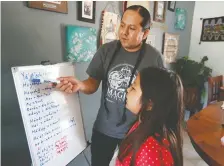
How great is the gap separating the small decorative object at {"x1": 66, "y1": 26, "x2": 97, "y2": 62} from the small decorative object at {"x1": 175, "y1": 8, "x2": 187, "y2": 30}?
1700 millimetres

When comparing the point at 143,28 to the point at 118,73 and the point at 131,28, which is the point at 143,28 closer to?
the point at 131,28

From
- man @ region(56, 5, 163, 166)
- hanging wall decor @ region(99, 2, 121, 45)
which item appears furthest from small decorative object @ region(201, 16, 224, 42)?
man @ region(56, 5, 163, 166)

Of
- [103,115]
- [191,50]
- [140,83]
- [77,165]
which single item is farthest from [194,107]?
[140,83]

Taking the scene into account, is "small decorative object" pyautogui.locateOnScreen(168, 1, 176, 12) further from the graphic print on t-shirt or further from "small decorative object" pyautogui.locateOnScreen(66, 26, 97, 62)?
the graphic print on t-shirt

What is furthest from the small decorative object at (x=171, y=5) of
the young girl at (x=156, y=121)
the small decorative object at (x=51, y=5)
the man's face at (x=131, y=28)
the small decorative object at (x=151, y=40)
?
the young girl at (x=156, y=121)

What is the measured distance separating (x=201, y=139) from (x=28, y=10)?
4.24ft

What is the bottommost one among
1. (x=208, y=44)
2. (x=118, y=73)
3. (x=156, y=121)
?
(x=156, y=121)

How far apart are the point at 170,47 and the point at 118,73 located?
1.95m

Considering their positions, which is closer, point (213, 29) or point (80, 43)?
point (80, 43)

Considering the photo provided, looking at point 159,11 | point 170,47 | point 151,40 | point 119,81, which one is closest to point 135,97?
point 119,81

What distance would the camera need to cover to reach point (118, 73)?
3.97 feet

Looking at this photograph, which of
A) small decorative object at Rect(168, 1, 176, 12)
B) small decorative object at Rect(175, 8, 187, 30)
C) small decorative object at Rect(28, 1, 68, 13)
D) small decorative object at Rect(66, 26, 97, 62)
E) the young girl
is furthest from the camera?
small decorative object at Rect(175, 8, 187, 30)

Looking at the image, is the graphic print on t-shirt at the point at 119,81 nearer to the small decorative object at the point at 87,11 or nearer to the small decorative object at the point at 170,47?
the small decorative object at the point at 87,11

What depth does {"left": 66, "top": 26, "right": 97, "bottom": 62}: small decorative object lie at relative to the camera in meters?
1.55
